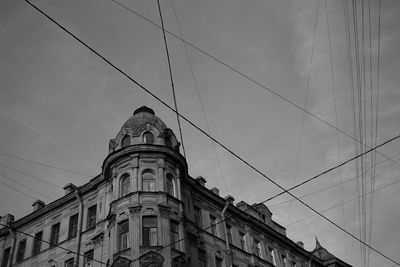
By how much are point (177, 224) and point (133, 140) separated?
19.7 feet

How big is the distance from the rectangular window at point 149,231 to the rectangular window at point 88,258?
14.0 ft

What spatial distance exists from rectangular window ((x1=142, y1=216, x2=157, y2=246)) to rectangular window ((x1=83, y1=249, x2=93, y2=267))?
14.0 ft

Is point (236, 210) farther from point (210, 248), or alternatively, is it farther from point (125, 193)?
point (125, 193)

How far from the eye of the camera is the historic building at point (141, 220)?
73.5 feet

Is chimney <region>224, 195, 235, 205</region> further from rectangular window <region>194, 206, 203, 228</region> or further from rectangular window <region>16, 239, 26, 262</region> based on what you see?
rectangular window <region>16, 239, 26, 262</region>

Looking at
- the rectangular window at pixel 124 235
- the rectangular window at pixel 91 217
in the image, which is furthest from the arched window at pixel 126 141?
the rectangular window at pixel 124 235

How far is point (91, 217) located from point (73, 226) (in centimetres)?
157

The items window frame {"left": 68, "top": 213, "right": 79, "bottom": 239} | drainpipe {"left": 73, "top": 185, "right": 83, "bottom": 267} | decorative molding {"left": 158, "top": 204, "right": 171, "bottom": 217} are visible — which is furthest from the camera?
window frame {"left": 68, "top": 213, "right": 79, "bottom": 239}

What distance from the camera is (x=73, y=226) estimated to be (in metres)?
27.0

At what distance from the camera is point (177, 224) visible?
936 inches

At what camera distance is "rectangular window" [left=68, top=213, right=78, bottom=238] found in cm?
2646

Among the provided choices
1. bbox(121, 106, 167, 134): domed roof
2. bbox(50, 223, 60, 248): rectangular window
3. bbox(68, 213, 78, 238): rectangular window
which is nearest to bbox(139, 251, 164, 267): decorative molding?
bbox(68, 213, 78, 238): rectangular window

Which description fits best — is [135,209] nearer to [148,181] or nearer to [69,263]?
[148,181]

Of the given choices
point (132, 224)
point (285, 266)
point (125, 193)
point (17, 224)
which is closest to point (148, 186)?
point (125, 193)
